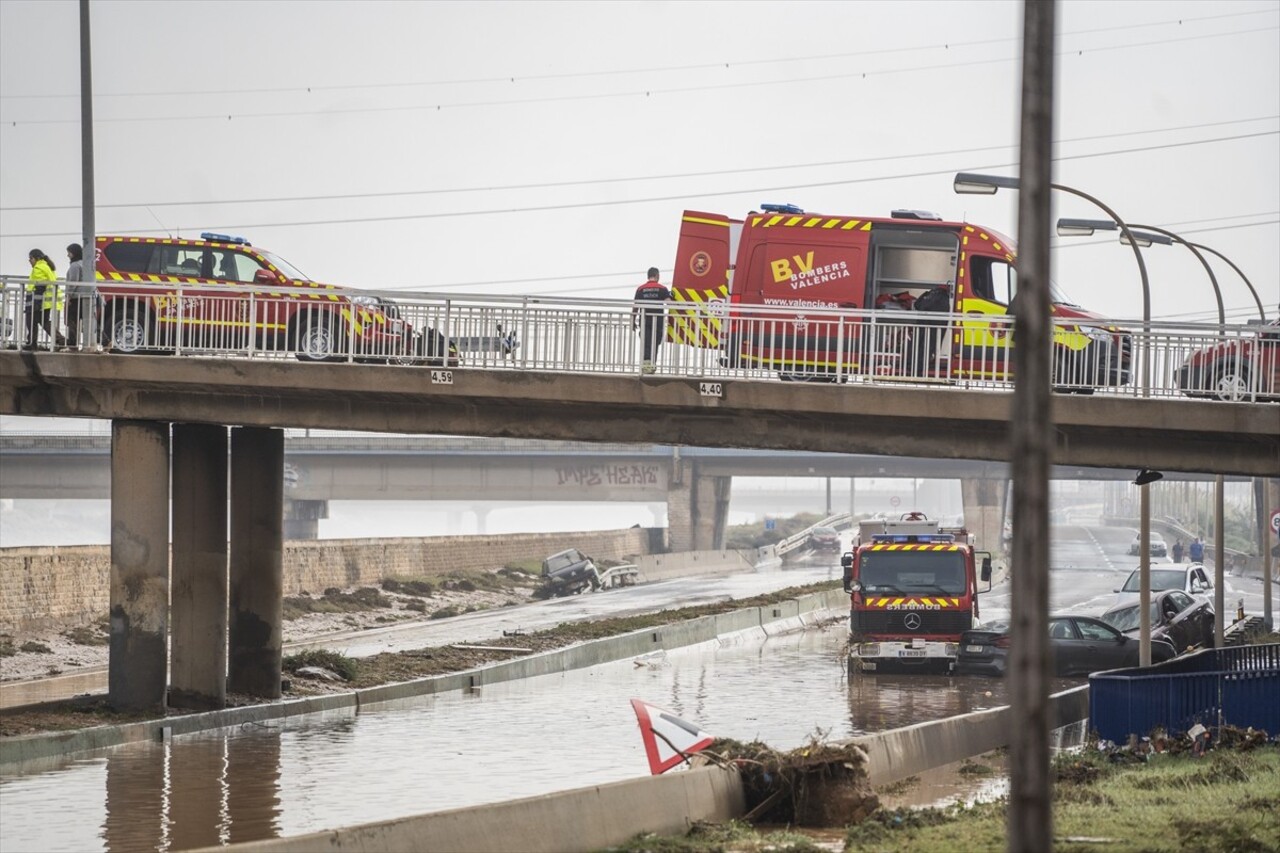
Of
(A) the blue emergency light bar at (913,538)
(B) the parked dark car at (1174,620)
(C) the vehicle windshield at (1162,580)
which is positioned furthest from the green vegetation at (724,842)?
(C) the vehicle windshield at (1162,580)

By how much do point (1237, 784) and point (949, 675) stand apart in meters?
16.8

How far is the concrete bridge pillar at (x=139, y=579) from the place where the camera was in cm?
2398

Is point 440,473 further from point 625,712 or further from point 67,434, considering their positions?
point 625,712

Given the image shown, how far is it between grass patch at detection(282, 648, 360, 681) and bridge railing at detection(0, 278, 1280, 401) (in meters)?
6.53

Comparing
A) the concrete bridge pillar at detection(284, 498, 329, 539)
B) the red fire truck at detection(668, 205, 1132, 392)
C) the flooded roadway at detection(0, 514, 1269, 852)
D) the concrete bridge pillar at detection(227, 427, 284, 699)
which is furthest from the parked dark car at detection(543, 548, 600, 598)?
the concrete bridge pillar at detection(284, 498, 329, 539)

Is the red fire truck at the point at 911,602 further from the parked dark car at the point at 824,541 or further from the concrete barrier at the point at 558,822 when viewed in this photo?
the parked dark car at the point at 824,541

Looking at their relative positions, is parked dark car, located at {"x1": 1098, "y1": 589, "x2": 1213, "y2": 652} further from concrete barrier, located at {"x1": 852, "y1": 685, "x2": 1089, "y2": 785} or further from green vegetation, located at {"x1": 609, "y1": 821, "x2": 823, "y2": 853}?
green vegetation, located at {"x1": 609, "y1": 821, "x2": 823, "y2": 853}

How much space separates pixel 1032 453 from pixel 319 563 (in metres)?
52.8

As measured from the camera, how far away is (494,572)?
75062mm

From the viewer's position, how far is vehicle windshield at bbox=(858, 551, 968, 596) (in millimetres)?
31594

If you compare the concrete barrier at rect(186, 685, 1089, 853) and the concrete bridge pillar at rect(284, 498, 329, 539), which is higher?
the concrete barrier at rect(186, 685, 1089, 853)

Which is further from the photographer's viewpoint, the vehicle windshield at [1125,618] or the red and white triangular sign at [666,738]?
the vehicle windshield at [1125,618]

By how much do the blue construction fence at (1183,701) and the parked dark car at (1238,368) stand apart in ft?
14.4

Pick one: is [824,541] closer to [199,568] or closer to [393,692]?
[393,692]
